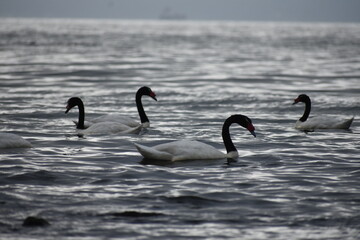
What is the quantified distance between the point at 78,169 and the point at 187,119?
25.3ft

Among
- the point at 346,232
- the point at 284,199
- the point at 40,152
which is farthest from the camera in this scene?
the point at 40,152

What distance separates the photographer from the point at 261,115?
70.8ft

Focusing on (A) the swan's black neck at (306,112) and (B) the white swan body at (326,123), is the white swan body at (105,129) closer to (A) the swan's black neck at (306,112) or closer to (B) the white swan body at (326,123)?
(B) the white swan body at (326,123)

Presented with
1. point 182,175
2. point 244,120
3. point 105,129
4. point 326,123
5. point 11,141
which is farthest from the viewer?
point 326,123

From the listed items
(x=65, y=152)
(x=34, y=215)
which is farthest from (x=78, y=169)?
(x=34, y=215)

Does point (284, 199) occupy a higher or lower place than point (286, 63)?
lower

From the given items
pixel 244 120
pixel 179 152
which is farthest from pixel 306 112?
pixel 179 152

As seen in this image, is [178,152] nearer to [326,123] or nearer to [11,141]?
[11,141]

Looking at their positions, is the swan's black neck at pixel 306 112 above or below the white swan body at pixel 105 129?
above

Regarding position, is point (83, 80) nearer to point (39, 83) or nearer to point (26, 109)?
point (39, 83)

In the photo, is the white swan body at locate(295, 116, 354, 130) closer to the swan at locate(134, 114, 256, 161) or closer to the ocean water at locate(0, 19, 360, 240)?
the ocean water at locate(0, 19, 360, 240)

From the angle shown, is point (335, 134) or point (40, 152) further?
point (335, 134)

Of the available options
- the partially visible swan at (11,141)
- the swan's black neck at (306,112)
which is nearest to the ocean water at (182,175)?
the partially visible swan at (11,141)

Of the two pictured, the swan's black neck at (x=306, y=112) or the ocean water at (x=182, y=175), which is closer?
the ocean water at (x=182, y=175)
